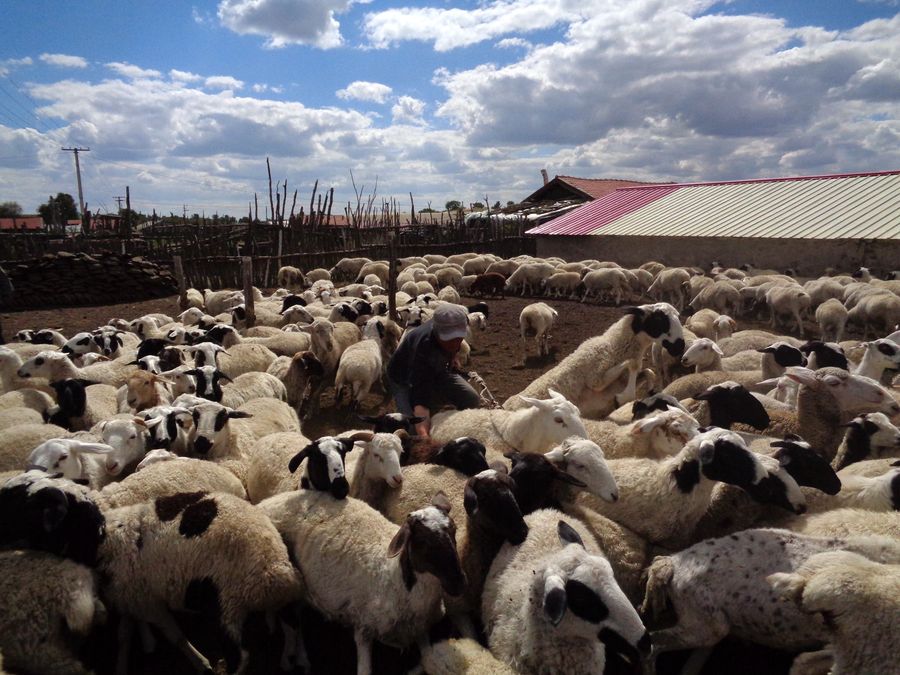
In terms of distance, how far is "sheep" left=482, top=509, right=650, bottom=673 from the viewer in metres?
2.62

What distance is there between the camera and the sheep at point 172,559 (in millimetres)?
3146

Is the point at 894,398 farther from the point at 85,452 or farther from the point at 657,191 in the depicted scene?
the point at 657,191

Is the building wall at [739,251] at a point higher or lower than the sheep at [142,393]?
higher

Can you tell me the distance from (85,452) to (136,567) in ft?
4.75

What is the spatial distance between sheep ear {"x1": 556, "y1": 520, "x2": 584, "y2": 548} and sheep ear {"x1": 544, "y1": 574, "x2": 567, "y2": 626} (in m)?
0.40

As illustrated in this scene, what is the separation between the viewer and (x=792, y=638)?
2852 millimetres

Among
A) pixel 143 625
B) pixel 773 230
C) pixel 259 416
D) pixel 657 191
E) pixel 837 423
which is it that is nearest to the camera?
pixel 143 625

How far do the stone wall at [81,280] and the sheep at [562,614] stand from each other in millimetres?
17150

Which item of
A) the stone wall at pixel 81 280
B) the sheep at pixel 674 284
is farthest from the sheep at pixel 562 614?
the stone wall at pixel 81 280

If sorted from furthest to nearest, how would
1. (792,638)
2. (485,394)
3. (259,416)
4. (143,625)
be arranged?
(485,394) → (259,416) → (143,625) → (792,638)

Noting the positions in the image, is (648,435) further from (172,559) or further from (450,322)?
(172,559)

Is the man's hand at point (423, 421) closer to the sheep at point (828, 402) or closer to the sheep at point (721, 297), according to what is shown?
the sheep at point (828, 402)

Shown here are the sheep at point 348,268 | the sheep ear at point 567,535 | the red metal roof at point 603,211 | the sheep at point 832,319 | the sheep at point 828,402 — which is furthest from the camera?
the red metal roof at point 603,211

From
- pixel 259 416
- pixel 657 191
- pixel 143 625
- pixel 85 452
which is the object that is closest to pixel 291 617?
pixel 143 625
